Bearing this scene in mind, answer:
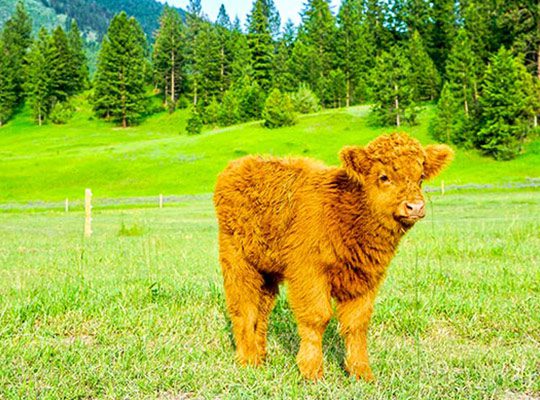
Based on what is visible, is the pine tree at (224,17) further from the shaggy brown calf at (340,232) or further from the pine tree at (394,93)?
the shaggy brown calf at (340,232)

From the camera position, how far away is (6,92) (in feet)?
320

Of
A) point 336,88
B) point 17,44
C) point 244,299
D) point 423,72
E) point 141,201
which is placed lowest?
point 141,201

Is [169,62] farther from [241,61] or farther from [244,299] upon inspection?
[244,299]

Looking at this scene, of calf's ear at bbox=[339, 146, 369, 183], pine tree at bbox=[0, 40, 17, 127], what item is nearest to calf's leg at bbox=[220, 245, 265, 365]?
calf's ear at bbox=[339, 146, 369, 183]

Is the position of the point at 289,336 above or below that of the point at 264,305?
below

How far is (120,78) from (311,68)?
1283 inches

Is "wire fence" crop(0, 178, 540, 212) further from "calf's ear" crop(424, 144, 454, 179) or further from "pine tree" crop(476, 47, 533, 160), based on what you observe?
"calf's ear" crop(424, 144, 454, 179)

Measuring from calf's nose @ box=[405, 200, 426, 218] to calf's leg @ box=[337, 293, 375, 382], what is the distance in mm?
763

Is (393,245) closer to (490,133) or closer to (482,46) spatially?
(490,133)

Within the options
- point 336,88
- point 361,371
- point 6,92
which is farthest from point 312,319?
point 6,92

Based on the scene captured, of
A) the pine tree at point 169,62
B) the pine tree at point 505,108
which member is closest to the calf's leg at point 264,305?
the pine tree at point 505,108

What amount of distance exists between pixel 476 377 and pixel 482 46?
2872 inches

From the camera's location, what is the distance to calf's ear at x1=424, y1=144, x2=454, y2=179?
4.05m

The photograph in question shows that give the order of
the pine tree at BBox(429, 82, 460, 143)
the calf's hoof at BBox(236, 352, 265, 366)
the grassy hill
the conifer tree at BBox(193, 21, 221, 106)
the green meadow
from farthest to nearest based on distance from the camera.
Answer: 1. the conifer tree at BBox(193, 21, 221, 106)
2. the pine tree at BBox(429, 82, 460, 143)
3. the grassy hill
4. the calf's hoof at BBox(236, 352, 265, 366)
5. the green meadow
